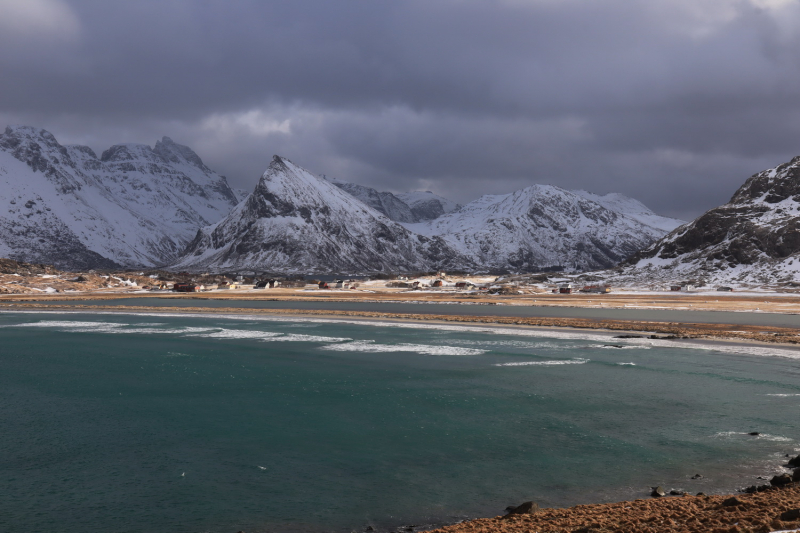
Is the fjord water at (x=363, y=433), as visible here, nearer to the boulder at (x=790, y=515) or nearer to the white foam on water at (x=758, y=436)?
the white foam on water at (x=758, y=436)

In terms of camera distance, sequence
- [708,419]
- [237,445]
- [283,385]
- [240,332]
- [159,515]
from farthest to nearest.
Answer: [240,332], [283,385], [708,419], [237,445], [159,515]

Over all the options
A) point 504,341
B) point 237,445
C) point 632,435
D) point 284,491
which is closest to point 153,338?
point 504,341

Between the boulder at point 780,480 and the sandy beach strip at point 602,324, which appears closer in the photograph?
the boulder at point 780,480

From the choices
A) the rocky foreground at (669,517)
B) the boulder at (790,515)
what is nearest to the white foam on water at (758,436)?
the rocky foreground at (669,517)

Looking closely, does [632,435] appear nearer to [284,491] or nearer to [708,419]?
[708,419]

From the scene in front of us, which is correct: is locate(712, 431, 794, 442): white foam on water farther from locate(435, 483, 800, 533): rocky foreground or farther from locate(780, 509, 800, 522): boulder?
locate(780, 509, 800, 522): boulder

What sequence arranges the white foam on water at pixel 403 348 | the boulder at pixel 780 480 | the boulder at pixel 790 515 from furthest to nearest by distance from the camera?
the white foam on water at pixel 403 348
the boulder at pixel 780 480
the boulder at pixel 790 515
